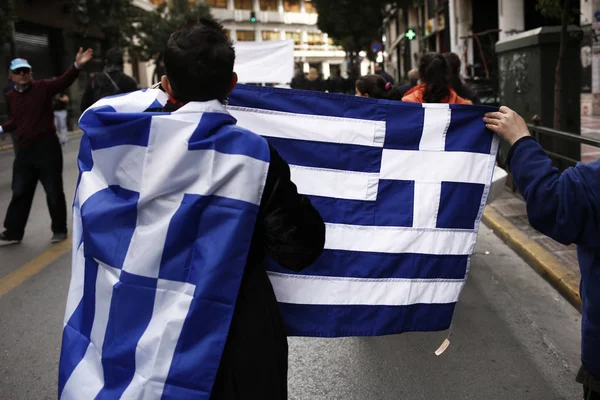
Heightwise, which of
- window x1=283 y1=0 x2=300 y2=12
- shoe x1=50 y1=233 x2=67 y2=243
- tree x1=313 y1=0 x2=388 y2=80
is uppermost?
window x1=283 y1=0 x2=300 y2=12

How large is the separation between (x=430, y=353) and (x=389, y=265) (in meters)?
1.70

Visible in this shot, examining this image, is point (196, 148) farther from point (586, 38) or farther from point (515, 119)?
point (586, 38)

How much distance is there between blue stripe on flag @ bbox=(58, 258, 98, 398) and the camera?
206cm

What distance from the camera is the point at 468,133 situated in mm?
2986

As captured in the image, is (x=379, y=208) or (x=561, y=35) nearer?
(x=379, y=208)

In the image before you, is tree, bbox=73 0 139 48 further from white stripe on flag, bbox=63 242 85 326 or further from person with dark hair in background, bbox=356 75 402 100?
Result: white stripe on flag, bbox=63 242 85 326

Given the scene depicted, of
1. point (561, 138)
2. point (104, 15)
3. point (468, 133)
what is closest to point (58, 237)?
point (561, 138)

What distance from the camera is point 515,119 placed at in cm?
241

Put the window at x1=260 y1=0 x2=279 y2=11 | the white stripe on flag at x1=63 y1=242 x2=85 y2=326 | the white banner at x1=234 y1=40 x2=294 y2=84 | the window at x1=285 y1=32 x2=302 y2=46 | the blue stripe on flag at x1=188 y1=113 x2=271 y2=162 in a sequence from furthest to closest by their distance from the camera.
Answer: the window at x1=285 y1=32 x2=302 y2=46, the window at x1=260 y1=0 x2=279 y2=11, the white banner at x1=234 y1=40 x2=294 y2=84, the white stripe on flag at x1=63 y1=242 x2=85 y2=326, the blue stripe on flag at x1=188 y1=113 x2=271 y2=162

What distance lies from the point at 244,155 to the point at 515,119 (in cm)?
102

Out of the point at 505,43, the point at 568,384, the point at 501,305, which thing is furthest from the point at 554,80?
the point at 568,384

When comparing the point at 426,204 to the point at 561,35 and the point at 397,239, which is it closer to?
the point at 397,239

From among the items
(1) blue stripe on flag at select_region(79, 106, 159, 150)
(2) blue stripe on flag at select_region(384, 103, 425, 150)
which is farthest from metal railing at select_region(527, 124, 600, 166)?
(1) blue stripe on flag at select_region(79, 106, 159, 150)

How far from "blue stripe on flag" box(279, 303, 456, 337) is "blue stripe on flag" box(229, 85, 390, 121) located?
77 cm
